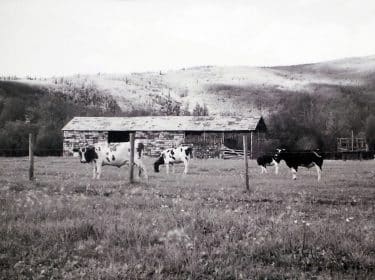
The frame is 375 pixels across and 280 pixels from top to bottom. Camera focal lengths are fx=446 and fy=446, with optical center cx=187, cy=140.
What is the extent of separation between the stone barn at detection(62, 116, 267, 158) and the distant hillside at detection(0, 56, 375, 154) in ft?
22.7

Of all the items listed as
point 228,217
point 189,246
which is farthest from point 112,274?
point 228,217

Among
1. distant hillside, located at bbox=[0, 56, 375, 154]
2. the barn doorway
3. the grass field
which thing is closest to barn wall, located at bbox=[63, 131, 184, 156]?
the barn doorway

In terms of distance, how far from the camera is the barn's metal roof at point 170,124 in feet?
153

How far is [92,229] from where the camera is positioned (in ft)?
23.7

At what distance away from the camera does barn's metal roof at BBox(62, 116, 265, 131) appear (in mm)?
46500

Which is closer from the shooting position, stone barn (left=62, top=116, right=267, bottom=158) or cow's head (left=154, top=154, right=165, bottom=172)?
cow's head (left=154, top=154, right=165, bottom=172)

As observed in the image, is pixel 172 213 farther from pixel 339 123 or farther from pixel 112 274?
pixel 339 123

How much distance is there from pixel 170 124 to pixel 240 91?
75.6 metres

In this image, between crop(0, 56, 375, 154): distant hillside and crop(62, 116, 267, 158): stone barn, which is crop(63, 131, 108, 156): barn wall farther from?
crop(0, 56, 375, 154): distant hillside

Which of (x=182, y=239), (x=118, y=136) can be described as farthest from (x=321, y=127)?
(x=182, y=239)

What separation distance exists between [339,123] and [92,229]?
47420mm

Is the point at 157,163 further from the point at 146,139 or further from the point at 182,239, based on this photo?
the point at 146,139

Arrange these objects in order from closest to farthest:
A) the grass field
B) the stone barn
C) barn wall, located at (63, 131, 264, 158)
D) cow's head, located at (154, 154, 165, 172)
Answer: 1. the grass field
2. cow's head, located at (154, 154, 165, 172)
3. the stone barn
4. barn wall, located at (63, 131, 264, 158)

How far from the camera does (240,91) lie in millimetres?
122125
